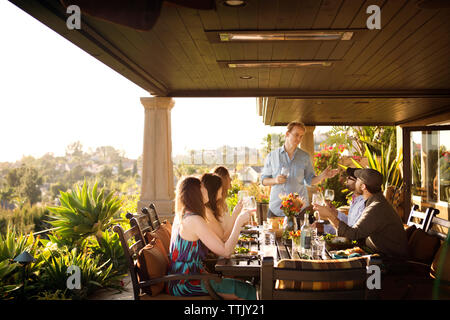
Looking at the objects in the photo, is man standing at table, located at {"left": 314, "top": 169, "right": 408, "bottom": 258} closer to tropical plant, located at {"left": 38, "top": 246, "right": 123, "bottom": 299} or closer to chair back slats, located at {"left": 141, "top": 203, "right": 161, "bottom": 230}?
chair back slats, located at {"left": 141, "top": 203, "right": 161, "bottom": 230}

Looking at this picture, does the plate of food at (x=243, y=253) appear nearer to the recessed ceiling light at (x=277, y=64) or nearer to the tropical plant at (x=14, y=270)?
the tropical plant at (x=14, y=270)

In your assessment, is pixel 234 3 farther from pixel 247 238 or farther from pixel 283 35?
pixel 247 238

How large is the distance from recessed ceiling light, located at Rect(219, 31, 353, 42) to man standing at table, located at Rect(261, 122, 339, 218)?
4.14 feet

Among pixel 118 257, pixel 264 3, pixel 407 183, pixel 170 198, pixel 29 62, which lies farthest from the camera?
pixel 29 62

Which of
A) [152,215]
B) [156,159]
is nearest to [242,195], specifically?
[152,215]

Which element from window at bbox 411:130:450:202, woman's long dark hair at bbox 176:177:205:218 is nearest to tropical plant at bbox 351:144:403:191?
window at bbox 411:130:450:202

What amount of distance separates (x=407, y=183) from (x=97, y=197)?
18.9 ft

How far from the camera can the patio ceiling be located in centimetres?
278

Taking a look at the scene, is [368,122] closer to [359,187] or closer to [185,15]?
[359,187]

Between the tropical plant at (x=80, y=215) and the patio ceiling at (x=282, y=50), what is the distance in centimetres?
168

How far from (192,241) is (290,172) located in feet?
7.10

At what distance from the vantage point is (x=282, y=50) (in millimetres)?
3756

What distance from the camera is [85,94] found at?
61.3m
